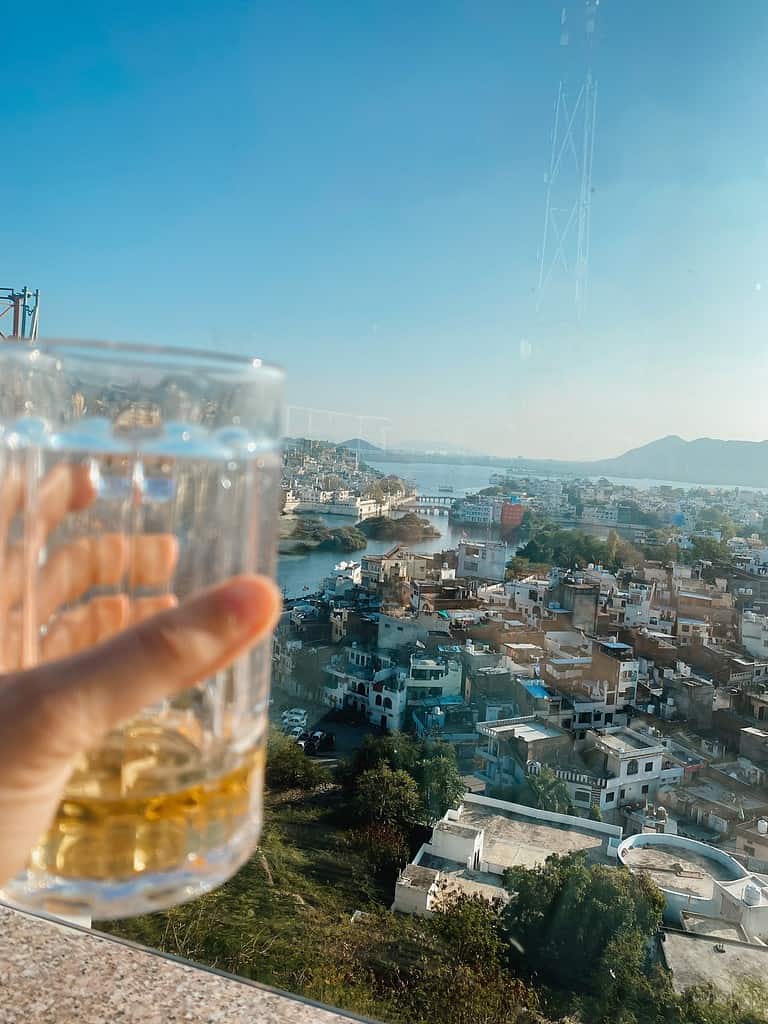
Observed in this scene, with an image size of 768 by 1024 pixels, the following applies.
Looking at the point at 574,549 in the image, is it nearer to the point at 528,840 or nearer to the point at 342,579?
the point at 342,579

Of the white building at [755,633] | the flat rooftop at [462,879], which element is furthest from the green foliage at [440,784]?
the white building at [755,633]

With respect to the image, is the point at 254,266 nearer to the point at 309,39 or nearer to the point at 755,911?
the point at 309,39

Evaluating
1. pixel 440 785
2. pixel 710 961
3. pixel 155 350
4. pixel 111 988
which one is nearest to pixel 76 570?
pixel 155 350

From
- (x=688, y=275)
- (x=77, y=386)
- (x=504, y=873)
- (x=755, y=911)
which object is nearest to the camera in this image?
(x=77, y=386)

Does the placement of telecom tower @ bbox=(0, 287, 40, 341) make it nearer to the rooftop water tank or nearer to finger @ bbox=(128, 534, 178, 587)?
finger @ bbox=(128, 534, 178, 587)

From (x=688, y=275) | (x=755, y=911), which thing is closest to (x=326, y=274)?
(x=688, y=275)

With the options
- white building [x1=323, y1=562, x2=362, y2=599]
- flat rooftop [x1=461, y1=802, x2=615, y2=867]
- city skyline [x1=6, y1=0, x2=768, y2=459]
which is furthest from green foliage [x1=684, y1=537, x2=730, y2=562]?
white building [x1=323, y1=562, x2=362, y2=599]
